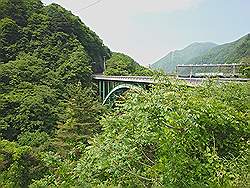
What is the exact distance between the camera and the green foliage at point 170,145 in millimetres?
4832

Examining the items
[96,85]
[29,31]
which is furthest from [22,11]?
[96,85]

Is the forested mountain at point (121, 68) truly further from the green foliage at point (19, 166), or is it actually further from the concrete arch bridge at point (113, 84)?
the green foliage at point (19, 166)

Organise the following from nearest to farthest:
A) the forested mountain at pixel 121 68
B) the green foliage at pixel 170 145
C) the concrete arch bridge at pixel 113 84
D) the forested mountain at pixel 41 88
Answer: the green foliage at pixel 170 145, the forested mountain at pixel 41 88, the concrete arch bridge at pixel 113 84, the forested mountain at pixel 121 68

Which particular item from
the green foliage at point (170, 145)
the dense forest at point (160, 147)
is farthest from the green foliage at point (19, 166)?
the green foliage at point (170, 145)

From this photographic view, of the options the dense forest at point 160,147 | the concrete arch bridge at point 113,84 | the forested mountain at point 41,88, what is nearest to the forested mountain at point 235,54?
the concrete arch bridge at point 113,84

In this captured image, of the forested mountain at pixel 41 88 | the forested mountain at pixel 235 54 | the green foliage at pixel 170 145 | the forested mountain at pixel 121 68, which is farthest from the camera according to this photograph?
the forested mountain at pixel 121 68

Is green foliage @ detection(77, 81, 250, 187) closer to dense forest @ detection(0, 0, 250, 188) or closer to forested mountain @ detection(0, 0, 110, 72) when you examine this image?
dense forest @ detection(0, 0, 250, 188)

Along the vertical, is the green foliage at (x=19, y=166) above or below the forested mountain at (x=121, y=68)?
below

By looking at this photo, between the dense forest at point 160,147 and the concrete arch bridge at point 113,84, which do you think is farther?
the concrete arch bridge at point 113,84

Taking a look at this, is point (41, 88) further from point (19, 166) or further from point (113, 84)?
point (19, 166)

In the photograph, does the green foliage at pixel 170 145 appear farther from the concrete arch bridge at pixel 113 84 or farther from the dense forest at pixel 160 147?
the concrete arch bridge at pixel 113 84

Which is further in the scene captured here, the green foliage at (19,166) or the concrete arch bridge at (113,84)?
the concrete arch bridge at (113,84)

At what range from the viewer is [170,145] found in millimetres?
4922

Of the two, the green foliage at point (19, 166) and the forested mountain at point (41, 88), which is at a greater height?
the forested mountain at point (41, 88)
